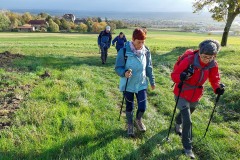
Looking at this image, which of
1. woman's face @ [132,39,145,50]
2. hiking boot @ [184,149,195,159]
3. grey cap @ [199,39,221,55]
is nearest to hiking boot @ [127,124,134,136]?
hiking boot @ [184,149,195,159]

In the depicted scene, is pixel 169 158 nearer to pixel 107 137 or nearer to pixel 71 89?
pixel 107 137

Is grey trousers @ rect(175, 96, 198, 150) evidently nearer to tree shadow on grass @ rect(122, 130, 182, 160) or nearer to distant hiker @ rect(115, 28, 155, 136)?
tree shadow on grass @ rect(122, 130, 182, 160)

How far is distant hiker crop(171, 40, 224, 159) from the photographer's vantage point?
5039 millimetres

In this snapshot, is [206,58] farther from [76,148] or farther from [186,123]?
[76,148]

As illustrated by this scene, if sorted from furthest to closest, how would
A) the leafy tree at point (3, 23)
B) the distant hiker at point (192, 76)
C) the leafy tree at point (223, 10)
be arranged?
1. the leafy tree at point (3, 23)
2. the leafy tree at point (223, 10)
3. the distant hiker at point (192, 76)

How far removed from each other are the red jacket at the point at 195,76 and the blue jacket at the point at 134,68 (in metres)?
0.85

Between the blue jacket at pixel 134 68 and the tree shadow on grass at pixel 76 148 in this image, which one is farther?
the blue jacket at pixel 134 68

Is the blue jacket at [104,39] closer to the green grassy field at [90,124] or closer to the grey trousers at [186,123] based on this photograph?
the green grassy field at [90,124]

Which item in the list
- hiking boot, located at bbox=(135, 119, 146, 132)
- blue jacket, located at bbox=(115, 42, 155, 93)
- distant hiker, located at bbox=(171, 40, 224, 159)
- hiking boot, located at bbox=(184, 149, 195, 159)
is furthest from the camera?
hiking boot, located at bbox=(135, 119, 146, 132)

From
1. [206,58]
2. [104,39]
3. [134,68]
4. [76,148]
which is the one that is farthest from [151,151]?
[104,39]

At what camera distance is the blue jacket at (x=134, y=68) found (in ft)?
19.2

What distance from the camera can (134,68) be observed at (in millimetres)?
5938

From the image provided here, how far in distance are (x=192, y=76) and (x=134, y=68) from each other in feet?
4.33

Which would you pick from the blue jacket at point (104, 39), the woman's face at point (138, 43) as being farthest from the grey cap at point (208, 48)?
the blue jacket at point (104, 39)
